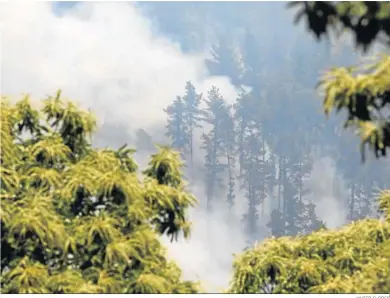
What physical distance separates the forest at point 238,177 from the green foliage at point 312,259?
0.02 m

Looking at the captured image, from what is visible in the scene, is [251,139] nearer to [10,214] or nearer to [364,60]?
[10,214]

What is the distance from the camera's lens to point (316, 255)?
11820 mm

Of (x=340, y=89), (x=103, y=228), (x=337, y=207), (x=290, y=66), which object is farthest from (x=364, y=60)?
(x=337, y=207)

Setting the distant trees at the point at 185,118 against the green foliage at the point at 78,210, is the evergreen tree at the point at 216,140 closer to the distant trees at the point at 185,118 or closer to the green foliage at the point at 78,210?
the distant trees at the point at 185,118

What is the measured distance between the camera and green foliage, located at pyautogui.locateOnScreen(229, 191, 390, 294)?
11.4 m

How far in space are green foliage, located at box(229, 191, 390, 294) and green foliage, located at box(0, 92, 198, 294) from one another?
1.99 meters

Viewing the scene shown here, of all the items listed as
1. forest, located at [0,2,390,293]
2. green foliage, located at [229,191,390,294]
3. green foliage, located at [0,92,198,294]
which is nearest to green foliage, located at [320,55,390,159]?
forest, located at [0,2,390,293]

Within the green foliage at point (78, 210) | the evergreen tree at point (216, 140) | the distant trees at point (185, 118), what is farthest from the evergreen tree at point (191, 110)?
the green foliage at point (78, 210)

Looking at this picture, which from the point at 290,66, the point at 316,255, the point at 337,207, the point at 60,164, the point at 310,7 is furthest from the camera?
the point at 337,207

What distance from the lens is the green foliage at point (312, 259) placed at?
447 inches

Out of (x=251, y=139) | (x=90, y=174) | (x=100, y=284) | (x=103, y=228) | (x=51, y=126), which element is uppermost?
(x=251, y=139)

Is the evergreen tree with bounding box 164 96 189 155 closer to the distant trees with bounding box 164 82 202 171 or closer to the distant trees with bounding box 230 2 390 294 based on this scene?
the distant trees with bounding box 164 82 202 171

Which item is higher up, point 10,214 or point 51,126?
point 51,126

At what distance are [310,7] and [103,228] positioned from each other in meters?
4.55
